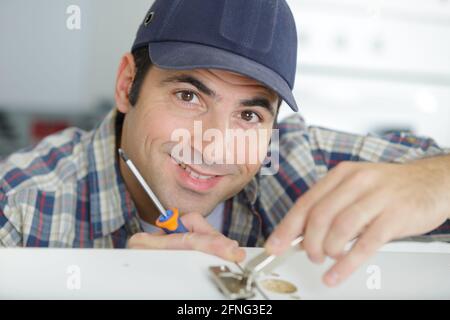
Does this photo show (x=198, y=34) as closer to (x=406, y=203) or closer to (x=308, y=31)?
(x=406, y=203)

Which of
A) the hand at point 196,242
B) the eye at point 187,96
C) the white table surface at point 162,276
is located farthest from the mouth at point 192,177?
the white table surface at point 162,276

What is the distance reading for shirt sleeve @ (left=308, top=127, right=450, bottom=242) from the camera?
3.37 ft

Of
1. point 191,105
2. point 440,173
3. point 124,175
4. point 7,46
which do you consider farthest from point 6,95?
point 440,173

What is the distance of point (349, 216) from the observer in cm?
42

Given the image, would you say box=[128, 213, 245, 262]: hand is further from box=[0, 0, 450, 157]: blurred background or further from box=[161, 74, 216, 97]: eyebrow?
box=[0, 0, 450, 157]: blurred background

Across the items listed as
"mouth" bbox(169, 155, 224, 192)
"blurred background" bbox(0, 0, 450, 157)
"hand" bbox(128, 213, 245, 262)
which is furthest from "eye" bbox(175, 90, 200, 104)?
"blurred background" bbox(0, 0, 450, 157)

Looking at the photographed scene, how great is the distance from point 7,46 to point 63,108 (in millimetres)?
268

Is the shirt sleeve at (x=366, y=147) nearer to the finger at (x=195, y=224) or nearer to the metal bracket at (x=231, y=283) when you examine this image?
the finger at (x=195, y=224)

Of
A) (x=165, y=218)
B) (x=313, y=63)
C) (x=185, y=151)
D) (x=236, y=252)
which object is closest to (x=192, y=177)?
(x=185, y=151)

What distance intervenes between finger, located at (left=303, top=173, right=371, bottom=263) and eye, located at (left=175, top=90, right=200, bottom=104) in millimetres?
422

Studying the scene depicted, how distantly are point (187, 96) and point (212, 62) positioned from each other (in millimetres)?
121

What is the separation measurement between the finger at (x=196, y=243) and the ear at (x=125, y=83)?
1.38 ft

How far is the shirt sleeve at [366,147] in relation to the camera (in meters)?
1.03

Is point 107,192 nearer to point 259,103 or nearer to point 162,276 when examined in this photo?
point 259,103
